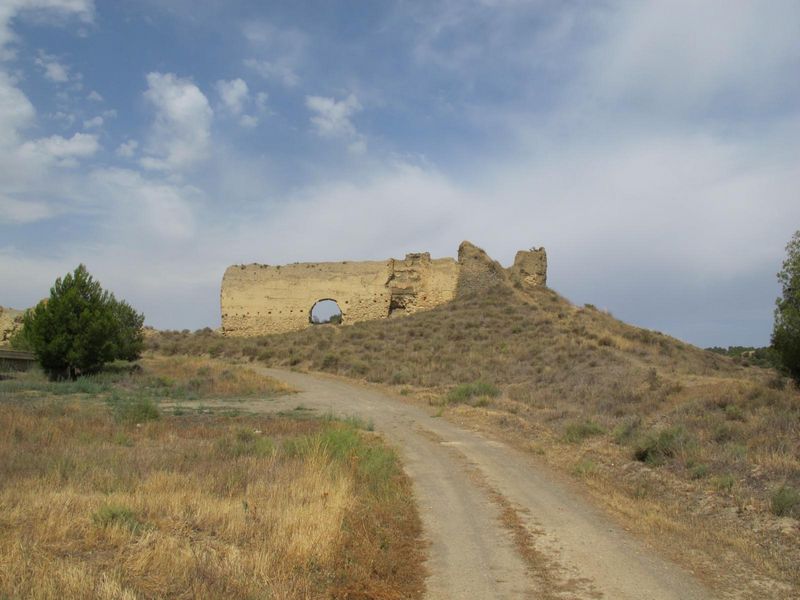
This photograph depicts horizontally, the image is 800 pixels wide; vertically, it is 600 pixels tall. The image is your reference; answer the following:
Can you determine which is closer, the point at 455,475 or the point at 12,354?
the point at 455,475

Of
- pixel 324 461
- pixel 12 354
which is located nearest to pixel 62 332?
pixel 12 354

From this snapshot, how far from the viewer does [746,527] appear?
8.09 meters

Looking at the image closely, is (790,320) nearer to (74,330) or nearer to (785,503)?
(785,503)

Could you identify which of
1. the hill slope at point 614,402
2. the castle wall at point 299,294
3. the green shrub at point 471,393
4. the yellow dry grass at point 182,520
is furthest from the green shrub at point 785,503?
the castle wall at point 299,294

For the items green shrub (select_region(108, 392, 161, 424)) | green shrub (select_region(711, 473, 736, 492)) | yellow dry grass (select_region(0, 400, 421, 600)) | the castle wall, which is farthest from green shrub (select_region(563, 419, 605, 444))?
the castle wall

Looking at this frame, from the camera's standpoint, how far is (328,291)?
39.8 m

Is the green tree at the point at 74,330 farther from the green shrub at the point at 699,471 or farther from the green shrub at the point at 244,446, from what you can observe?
the green shrub at the point at 699,471

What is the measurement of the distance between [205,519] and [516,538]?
3458 millimetres

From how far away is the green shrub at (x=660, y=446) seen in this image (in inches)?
460

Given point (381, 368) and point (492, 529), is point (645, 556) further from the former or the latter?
point (381, 368)

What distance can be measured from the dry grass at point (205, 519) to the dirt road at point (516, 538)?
0.43 meters

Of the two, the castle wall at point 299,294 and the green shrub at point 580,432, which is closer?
the green shrub at point 580,432

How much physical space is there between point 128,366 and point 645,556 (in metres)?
26.6

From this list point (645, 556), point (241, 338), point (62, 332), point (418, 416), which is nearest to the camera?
point (645, 556)
